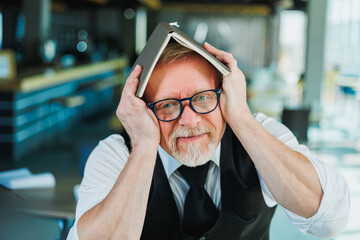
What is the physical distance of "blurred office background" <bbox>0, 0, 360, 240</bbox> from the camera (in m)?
1.63

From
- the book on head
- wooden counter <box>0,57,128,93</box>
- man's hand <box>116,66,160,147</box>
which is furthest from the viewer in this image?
wooden counter <box>0,57,128,93</box>

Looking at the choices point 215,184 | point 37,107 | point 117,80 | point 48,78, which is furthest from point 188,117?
point 117,80

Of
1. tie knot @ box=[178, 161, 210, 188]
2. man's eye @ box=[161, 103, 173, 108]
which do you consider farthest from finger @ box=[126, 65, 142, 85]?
tie knot @ box=[178, 161, 210, 188]

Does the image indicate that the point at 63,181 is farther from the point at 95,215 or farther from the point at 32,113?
the point at 32,113

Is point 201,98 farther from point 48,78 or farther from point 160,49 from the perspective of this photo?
point 48,78

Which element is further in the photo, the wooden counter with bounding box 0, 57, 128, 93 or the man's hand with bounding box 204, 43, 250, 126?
the wooden counter with bounding box 0, 57, 128, 93

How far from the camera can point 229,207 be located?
1142 millimetres

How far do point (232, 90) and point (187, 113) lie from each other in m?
0.12

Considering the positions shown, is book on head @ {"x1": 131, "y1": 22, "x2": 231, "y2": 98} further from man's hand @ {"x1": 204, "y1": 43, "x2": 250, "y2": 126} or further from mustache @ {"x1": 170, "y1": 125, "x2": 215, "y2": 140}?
mustache @ {"x1": 170, "y1": 125, "x2": 215, "y2": 140}

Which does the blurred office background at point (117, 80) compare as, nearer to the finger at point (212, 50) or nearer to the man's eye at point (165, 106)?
the finger at point (212, 50)

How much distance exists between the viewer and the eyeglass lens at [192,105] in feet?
3.35

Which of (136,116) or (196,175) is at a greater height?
(136,116)

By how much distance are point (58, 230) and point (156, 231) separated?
67 cm

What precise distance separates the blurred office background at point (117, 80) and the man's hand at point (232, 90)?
0.07 m
